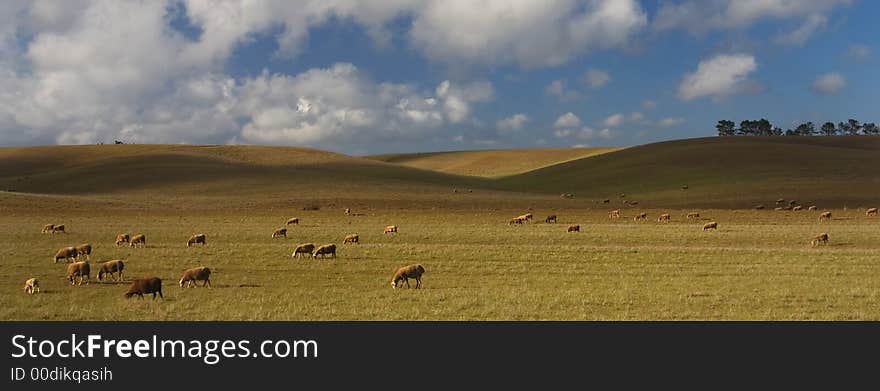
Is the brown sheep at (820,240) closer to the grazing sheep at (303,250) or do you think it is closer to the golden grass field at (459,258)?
the golden grass field at (459,258)

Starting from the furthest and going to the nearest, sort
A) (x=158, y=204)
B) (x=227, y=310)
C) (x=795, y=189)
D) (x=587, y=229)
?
(x=795, y=189)
(x=158, y=204)
(x=587, y=229)
(x=227, y=310)

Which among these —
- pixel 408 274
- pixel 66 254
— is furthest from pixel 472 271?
pixel 66 254

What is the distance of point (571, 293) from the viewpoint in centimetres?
1944

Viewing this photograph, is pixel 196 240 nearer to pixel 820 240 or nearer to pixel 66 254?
pixel 66 254

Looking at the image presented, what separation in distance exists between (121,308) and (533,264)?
14.4 metres

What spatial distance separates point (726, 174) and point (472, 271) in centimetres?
8094

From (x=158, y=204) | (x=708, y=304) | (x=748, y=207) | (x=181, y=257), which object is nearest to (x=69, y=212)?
(x=158, y=204)

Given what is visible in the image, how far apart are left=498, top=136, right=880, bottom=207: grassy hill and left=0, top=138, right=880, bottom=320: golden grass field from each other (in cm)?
114

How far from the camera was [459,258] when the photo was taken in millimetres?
27750

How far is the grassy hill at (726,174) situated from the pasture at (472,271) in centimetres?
2474

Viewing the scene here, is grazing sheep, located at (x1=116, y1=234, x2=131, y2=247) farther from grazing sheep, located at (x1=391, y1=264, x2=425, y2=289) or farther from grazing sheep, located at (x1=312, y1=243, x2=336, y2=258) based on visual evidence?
grazing sheep, located at (x1=391, y1=264, x2=425, y2=289)

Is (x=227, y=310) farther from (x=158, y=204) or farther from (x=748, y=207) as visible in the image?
(x=748, y=207)

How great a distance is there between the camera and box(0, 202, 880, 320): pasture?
1692 centimetres

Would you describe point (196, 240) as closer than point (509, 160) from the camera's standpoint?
Yes
